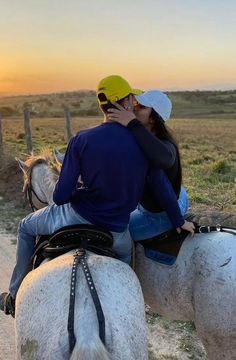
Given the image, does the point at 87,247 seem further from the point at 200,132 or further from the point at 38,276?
the point at 200,132

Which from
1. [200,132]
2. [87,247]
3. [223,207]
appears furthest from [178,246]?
[200,132]

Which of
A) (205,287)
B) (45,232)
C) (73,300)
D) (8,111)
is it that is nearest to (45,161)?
(45,232)

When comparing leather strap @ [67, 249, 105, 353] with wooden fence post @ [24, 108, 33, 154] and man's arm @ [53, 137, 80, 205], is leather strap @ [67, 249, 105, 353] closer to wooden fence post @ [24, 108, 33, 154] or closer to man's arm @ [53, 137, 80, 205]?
man's arm @ [53, 137, 80, 205]

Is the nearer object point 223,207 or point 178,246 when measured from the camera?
point 178,246

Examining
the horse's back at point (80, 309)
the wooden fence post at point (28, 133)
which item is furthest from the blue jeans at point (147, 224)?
the wooden fence post at point (28, 133)

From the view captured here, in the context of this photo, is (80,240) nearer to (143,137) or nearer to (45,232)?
(45,232)

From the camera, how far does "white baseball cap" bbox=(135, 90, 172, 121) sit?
401 centimetres

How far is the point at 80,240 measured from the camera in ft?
12.0

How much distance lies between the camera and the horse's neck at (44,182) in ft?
15.9

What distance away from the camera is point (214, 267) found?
3750 mm

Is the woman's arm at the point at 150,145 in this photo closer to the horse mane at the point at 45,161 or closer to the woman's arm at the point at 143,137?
the woman's arm at the point at 143,137

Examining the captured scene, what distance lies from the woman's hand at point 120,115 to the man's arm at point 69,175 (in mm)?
323

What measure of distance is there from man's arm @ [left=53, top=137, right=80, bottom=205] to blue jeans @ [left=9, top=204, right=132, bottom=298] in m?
0.16

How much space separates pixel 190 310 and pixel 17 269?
1.47 m
